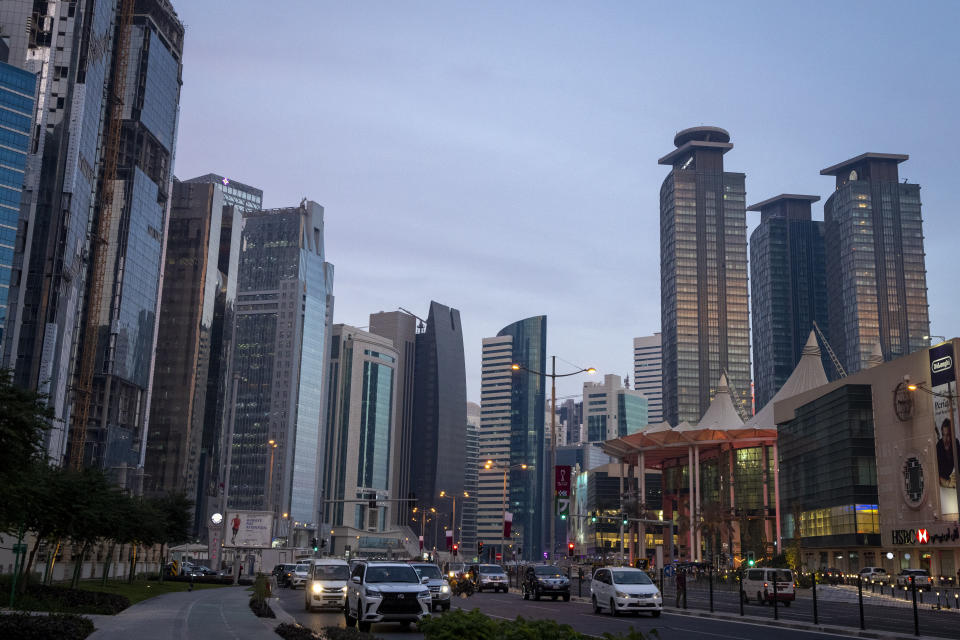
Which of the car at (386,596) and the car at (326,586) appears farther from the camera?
the car at (326,586)

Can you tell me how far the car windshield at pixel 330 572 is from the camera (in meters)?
38.3

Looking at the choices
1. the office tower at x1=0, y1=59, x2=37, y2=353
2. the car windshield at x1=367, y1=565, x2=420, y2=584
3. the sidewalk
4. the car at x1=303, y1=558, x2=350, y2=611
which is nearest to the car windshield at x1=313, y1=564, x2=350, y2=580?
the car at x1=303, y1=558, x2=350, y2=611

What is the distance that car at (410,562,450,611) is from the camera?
3014cm

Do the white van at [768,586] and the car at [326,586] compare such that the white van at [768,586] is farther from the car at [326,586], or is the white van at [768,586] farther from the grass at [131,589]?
the grass at [131,589]

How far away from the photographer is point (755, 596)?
1984 inches

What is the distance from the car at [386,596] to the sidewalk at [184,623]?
97.7 inches

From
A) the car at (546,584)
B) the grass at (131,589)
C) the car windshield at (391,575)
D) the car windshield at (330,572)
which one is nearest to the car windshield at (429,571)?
the car windshield at (391,575)

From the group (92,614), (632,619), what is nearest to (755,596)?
(632,619)

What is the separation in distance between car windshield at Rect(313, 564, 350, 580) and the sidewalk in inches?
127

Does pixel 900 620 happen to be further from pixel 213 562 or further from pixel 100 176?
pixel 100 176

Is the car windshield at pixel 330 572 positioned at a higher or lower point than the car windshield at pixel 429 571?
lower

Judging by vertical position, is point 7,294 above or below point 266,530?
above

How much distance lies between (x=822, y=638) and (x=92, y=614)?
72.1 ft

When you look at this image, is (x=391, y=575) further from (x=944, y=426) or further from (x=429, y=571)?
(x=944, y=426)
